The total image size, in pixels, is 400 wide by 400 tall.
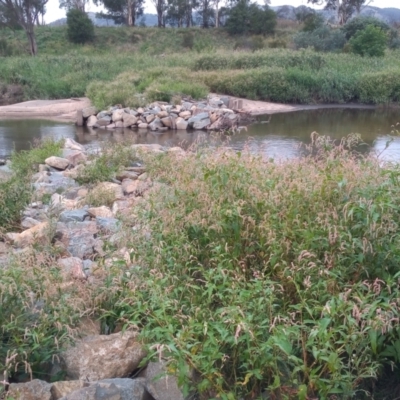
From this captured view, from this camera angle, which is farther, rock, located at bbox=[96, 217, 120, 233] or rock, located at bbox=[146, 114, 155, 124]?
rock, located at bbox=[146, 114, 155, 124]

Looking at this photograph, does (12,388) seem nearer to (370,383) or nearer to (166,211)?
(166,211)

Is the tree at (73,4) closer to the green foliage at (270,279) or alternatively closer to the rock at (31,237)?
the rock at (31,237)

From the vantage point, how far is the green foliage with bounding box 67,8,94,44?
3391cm

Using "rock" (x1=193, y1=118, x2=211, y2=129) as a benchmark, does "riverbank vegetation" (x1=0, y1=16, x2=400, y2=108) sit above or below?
above

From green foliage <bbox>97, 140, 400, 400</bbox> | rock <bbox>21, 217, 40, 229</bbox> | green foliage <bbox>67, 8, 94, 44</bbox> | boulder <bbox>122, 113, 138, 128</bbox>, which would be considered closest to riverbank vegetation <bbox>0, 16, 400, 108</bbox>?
boulder <bbox>122, 113, 138, 128</bbox>

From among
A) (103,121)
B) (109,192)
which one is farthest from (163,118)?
(109,192)

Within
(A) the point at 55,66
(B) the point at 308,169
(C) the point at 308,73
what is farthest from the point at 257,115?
(B) the point at 308,169

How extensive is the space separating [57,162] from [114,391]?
6.28 metres

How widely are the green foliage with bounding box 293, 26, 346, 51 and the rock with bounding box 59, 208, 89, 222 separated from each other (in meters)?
26.6

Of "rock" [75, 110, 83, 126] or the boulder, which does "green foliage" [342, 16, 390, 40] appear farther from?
"rock" [75, 110, 83, 126]

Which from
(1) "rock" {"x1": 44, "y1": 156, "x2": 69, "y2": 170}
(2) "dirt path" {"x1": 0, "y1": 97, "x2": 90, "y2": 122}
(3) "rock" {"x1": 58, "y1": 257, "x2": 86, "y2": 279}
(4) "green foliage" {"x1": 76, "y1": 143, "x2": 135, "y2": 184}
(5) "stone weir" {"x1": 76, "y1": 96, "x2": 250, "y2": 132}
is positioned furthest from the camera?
(2) "dirt path" {"x1": 0, "y1": 97, "x2": 90, "y2": 122}

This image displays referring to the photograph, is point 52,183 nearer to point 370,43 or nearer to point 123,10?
point 370,43

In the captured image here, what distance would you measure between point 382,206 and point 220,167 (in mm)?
1207

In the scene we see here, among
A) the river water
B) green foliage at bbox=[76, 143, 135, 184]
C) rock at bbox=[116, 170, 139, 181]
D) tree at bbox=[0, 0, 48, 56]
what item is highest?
tree at bbox=[0, 0, 48, 56]
